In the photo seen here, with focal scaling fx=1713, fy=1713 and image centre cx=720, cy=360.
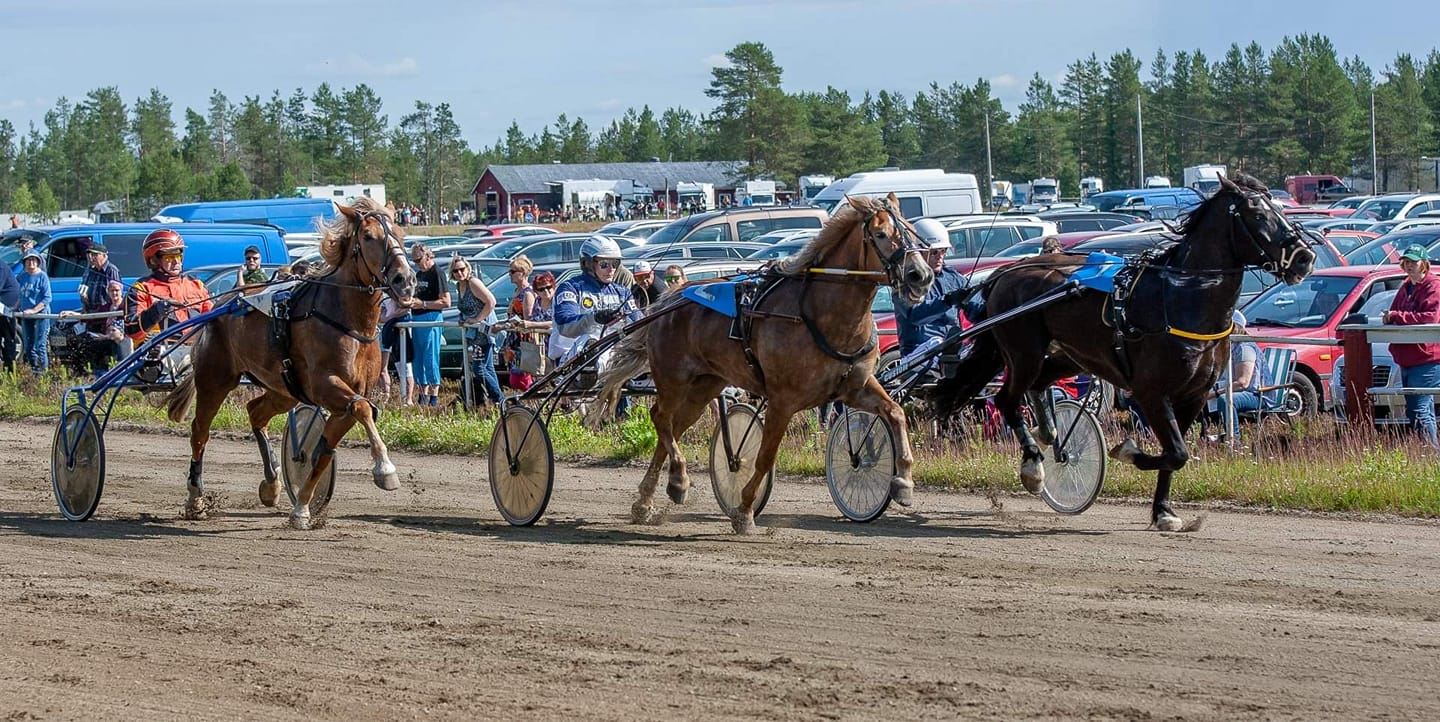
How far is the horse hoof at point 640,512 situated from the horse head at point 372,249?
5.88 ft

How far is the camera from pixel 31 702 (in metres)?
5.66

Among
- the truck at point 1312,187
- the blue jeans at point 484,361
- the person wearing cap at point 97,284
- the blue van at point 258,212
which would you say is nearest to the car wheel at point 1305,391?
the blue jeans at point 484,361

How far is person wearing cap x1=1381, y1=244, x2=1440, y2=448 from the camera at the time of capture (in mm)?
10977

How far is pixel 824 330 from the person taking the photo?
8.57m

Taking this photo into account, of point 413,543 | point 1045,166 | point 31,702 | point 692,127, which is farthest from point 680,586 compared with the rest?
point 692,127

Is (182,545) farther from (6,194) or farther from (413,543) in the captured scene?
(6,194)

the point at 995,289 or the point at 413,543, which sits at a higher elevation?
the point at 995,289

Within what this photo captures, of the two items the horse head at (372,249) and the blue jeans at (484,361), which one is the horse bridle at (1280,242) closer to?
the horse head at (372,249)

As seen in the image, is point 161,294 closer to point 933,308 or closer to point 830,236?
point 830,236

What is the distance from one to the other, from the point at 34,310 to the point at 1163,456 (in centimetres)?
1462

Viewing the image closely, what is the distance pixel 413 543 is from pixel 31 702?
3358 mm

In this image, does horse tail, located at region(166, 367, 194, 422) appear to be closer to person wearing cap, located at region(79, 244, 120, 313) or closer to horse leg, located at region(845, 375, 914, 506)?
horse leg, located at region(845, 375, 914, 506)

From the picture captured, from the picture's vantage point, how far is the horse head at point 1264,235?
8.66 metres

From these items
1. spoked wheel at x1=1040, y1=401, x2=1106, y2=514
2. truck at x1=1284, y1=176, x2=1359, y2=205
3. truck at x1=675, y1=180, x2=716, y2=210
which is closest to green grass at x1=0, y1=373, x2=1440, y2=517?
spoked wheel at x1=1040, y1=401, x2=1106, y2=514
